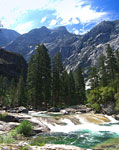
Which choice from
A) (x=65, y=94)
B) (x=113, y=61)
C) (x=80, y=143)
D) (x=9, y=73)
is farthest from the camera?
(x=9, y=73)

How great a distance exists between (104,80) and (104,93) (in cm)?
2977

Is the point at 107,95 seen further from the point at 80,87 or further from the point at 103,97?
the point at 80,87

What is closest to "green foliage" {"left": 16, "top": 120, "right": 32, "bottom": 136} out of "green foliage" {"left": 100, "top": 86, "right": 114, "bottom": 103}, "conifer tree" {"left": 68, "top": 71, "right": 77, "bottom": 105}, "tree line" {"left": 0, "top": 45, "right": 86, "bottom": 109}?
"green foliage" {"left": 100, "top": 86, "right": 114, "bottom": 103}

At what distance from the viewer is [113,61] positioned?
59.1m

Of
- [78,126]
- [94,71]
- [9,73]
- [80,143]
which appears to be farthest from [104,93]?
[9,73]

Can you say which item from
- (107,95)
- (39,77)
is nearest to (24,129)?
(107,95)

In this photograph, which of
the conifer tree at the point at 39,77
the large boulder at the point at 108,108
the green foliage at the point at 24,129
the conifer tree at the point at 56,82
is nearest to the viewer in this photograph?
the green foliage at the point at 24,129

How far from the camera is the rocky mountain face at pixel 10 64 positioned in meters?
145

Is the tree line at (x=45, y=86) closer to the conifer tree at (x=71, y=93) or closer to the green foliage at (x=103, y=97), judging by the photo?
the conifer tree at (x=71, y=93)

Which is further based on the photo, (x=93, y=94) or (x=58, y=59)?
(x=58, y=59)

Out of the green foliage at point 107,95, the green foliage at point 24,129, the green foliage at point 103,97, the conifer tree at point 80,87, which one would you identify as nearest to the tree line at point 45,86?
the conifer tree at point 80,87

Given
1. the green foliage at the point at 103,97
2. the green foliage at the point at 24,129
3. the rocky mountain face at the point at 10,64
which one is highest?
the rocky mountain face at the point at 10,64

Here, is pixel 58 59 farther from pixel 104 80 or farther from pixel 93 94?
pixel 93 94

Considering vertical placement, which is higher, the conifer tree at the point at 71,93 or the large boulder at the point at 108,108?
the conifer tree at the point at 71,93
